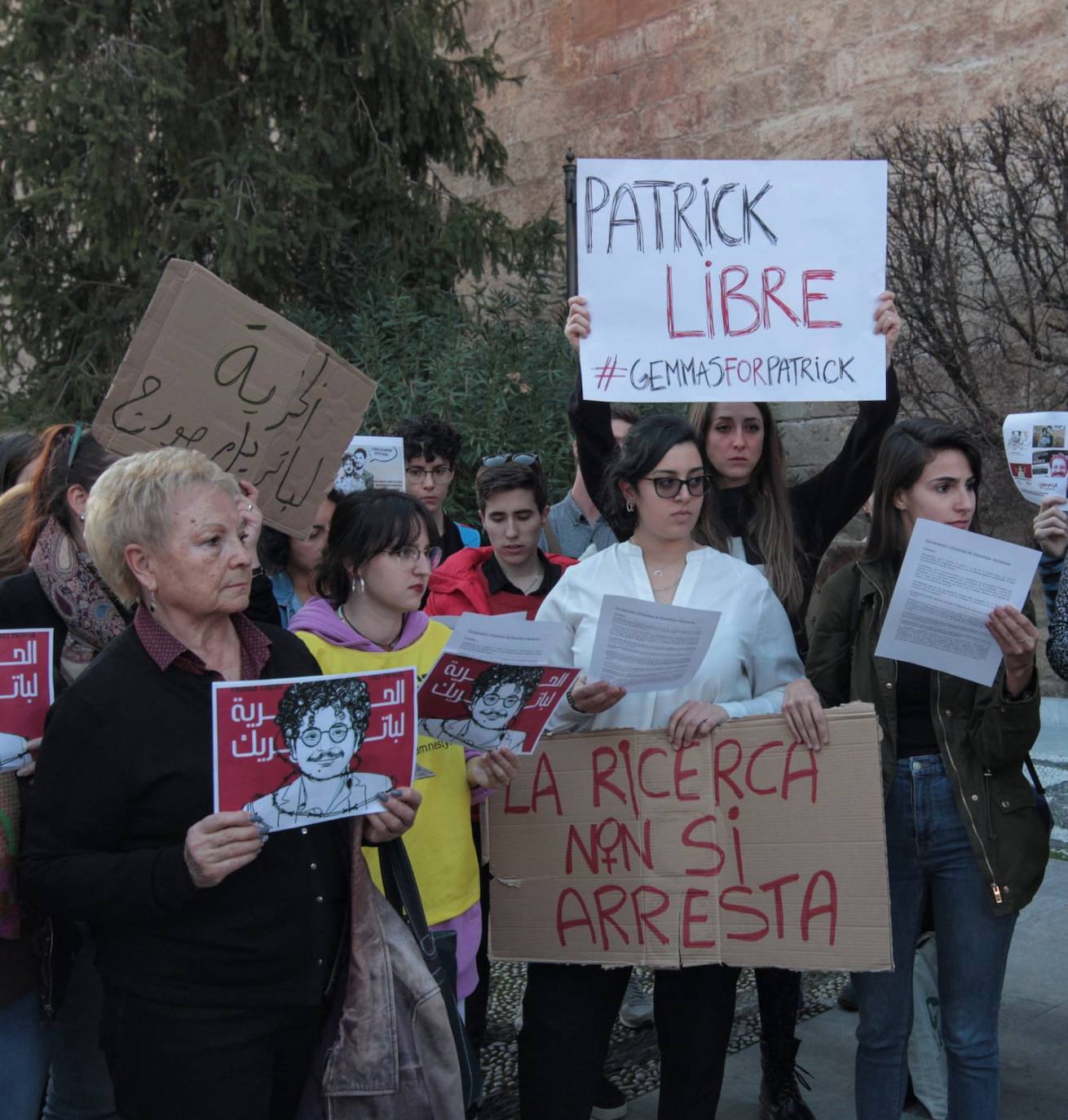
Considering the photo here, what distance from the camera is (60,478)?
2967 mm

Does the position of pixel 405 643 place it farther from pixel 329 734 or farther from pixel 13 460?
pixel 13 460

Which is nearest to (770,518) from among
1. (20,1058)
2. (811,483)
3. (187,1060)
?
(811,483)

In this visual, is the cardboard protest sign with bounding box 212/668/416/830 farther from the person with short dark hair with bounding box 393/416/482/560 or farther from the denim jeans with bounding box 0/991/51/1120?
the person with short dark hair with bounding box 393/416/482/560

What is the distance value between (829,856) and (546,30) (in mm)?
11486

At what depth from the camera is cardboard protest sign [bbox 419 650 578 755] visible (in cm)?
254

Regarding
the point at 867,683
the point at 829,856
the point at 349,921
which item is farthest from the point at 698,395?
the point at 349,921

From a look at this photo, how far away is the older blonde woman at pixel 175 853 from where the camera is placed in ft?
7.00

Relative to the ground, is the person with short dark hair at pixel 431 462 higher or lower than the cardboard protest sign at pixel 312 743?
higher

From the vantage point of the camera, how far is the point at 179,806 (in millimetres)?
2164

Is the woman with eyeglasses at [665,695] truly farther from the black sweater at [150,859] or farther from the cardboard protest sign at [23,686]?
the cardboard protest sign at [23,686]

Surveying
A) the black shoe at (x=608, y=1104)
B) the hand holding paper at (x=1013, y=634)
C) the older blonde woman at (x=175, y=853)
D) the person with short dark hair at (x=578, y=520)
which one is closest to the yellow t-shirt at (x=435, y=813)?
the older blonde woman at (x=175, y=853)

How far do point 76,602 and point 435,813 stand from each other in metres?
0.93

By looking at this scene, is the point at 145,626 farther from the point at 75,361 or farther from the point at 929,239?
the point at 75,361

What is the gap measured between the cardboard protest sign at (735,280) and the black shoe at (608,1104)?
1.94 meters
